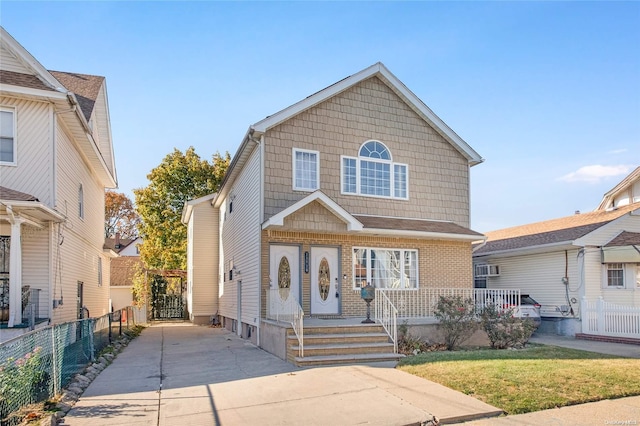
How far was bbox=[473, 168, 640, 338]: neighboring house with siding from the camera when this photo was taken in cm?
1805

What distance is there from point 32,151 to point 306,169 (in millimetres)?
7192

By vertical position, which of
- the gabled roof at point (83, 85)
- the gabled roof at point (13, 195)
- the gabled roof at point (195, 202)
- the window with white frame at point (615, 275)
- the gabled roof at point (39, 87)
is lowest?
the window with white frame at point (615, 275)

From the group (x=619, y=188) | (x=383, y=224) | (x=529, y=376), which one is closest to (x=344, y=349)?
(x=529, y=376)

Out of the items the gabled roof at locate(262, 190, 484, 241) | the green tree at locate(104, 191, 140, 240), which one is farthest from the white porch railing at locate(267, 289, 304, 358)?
the green tree at locate(104, 191, 140, 240)

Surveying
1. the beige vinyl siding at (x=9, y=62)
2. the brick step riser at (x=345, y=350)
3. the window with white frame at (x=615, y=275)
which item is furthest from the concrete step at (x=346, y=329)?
the window with white frame at (x=615, y=275)

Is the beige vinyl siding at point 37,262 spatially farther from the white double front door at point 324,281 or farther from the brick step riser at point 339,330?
the white double front door at point 324,281

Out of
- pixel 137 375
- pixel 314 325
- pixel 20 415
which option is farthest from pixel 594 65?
pixel 20 415

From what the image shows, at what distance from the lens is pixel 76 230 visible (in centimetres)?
1611

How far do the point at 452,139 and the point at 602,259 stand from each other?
6.85m

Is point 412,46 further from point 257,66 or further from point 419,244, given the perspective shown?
point 419,244

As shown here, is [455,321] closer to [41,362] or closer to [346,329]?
[346,329]

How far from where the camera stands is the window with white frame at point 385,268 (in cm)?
1575

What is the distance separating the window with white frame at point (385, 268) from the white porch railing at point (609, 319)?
586 cm

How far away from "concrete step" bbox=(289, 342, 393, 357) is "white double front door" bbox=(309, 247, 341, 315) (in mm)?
3307
